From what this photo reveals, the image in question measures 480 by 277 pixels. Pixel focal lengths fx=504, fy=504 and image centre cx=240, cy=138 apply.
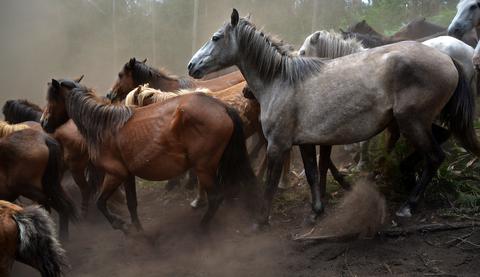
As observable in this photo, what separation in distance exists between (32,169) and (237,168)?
251 cm

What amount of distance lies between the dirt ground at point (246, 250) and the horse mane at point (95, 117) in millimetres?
1299

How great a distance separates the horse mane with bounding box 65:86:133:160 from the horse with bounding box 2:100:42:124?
9.14 feet

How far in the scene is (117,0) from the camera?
26094mm

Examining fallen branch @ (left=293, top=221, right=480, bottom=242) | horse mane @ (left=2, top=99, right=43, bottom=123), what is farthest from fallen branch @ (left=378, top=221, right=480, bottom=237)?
horse mane @ (left=2, top=99, right=43, bottom=123)

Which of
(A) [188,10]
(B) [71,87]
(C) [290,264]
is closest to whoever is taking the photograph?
(C) [290,264]

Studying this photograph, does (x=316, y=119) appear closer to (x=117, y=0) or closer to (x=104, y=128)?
(x=104, y=128)

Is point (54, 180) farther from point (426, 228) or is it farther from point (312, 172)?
point (426, 228)

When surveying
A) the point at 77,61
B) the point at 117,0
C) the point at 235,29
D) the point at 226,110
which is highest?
the point at 235,29

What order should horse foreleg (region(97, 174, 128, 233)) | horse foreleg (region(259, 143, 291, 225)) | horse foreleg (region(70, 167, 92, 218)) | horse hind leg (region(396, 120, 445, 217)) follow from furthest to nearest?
horse foreleg (region(70, 167, 92, 218)) < horse foreleg (region(97, 174, 128, 233)) < horse foreleg (region(259, 143, 291, 225)) < horse hind leg (region(396, 120, 445, 217))

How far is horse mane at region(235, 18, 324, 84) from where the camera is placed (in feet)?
19.3

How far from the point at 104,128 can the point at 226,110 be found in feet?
5.15

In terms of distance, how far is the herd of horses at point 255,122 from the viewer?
533 centimetres

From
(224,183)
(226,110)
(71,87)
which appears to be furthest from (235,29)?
(71,87)

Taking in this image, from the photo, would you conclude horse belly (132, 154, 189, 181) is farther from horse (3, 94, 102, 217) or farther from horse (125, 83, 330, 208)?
horse (3, 94, 102, 217)
